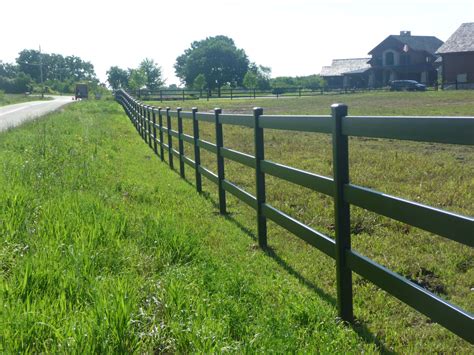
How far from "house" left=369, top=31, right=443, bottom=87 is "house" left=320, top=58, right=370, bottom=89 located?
3210 millimetres

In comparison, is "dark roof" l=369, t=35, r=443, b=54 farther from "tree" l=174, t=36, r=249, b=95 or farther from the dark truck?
"tree" l=174, t=36, r=249, b=95

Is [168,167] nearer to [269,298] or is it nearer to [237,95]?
[269,298]

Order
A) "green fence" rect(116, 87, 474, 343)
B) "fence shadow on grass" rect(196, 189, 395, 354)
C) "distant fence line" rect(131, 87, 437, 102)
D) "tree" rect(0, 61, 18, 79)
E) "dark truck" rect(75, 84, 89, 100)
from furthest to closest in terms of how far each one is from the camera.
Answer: "tree" rect(0, 61, 18, 79) < "dark truck" rect(75, 84, 89, 100) < "distant fence line" rect(131, 87, 437, 102) < "fence shadow on grass" rect(196, 189, 395, 354) < "green fence" rect(116, 87, 474, 343)

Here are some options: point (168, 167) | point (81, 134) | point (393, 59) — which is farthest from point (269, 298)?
point (393, 59)

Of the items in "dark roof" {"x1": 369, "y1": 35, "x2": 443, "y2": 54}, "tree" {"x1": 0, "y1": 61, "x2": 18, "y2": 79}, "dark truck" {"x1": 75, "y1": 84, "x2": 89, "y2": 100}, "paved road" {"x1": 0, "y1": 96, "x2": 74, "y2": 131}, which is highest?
"tree" {"x1": 0, "y1": 61, "x2": 18, "y2": 79}

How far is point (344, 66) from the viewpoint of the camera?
3600 inches

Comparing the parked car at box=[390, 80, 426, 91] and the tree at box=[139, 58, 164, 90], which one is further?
the tree at box=[139, 58, 164, 90]

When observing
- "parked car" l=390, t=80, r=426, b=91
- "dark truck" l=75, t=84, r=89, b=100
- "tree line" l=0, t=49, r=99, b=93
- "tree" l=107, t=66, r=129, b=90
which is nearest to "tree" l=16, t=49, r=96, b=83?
"tree line" l=0, t=49, r=99, b=93

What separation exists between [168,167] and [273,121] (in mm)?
7543

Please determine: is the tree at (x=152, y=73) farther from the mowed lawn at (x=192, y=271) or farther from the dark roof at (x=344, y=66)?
the mowed lawn at (x=192, y=271)

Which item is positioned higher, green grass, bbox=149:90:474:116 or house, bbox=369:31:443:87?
house, bbox=369:31:443:87

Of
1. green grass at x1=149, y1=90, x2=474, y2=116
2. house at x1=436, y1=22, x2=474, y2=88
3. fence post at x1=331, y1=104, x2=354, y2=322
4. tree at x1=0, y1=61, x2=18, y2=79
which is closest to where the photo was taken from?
fence post at x1=331, y1=104, x2=354, y2=322

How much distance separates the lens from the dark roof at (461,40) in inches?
2468

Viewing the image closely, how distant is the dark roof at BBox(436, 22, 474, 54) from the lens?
62.7 metres
